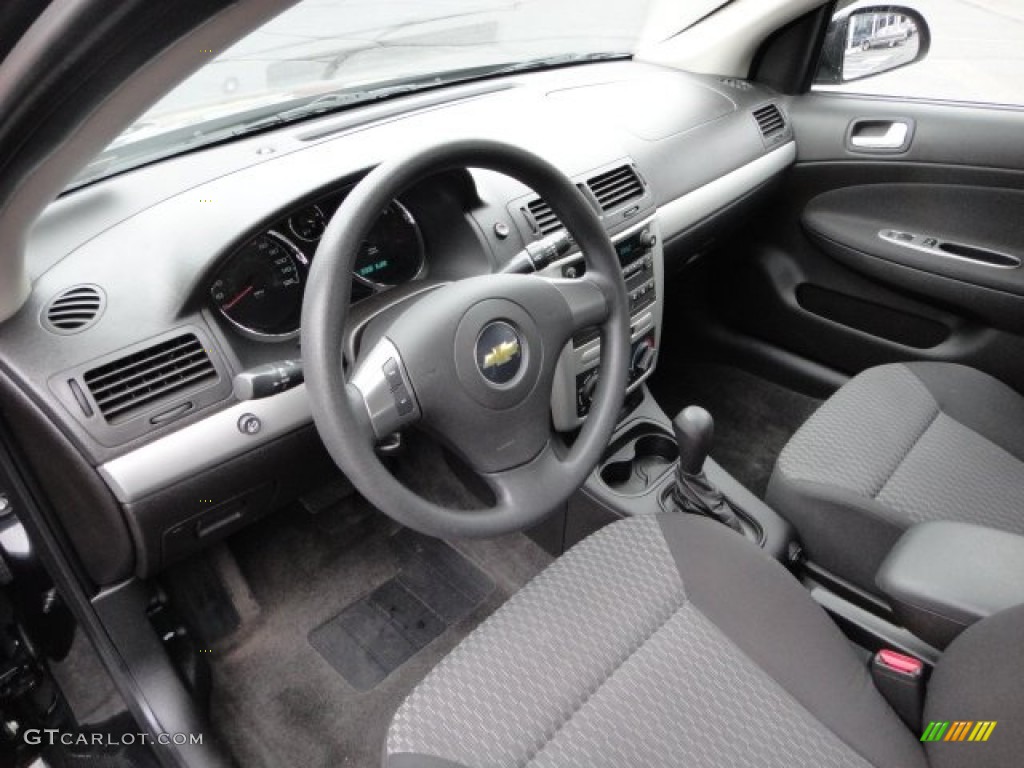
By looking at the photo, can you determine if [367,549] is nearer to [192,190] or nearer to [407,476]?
[407,476]

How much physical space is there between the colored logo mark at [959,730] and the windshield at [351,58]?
1.01 meters

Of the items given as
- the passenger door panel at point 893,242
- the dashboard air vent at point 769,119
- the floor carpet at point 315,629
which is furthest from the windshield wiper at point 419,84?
the floor carpet at point 315,629

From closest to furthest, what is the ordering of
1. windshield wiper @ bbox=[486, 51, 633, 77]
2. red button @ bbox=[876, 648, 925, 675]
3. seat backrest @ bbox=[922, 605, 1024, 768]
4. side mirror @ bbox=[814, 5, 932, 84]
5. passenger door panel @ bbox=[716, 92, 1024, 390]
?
seat backrest @ bbox=[922, 605, 1024, 768] → red button @ bbox=[876, 648, 925, 675] → passenger door panel @ bbox=[716, 92, 1024, 390] → windshield wiper @ bbox=[486, 51, 633, 77] → side mirror @ bbox=[814, 5, 932, 84]

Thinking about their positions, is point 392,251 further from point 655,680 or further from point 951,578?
point 951,578

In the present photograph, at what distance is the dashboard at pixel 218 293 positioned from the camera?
1075 millimetres

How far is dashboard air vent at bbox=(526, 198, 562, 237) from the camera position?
4.88ft

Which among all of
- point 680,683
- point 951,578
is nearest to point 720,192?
point 951,578

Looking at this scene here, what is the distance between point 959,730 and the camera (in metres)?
0.90

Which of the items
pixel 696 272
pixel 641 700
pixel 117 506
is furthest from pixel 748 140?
pixel 117 506

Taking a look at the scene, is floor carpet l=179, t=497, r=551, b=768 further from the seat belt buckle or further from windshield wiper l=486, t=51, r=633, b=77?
windshield wiper l=486, t=51, r=633, b=77

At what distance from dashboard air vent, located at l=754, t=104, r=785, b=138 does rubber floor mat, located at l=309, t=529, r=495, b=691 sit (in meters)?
1.40

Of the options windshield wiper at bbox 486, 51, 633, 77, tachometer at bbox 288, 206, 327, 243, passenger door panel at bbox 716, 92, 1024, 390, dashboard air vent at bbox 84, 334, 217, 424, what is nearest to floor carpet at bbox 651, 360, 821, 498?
passenger door panel at bbox 716, 92, 1024, 390

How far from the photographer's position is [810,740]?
0.97 meters

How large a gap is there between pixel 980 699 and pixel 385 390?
0.78m
